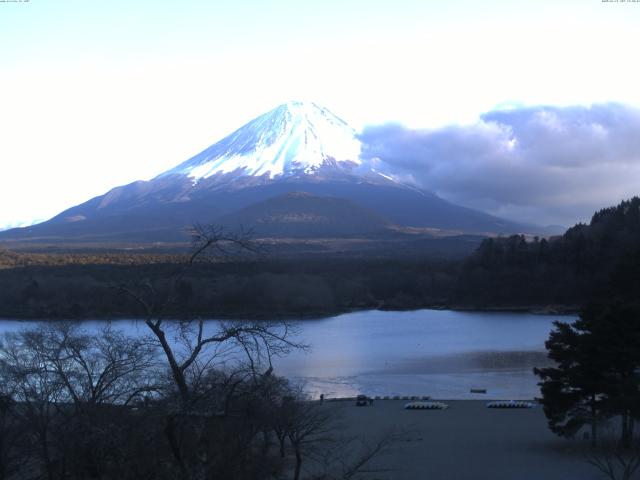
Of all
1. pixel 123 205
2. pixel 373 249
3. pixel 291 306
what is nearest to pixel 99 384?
pixel 291 306

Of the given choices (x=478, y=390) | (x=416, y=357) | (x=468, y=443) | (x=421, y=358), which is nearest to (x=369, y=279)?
(x=416, y=357)

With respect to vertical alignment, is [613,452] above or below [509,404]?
above

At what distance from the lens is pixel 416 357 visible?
A: 2067 centimetres

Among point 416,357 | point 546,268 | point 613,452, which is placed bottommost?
point 416,357

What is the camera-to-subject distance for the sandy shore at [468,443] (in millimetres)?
8688

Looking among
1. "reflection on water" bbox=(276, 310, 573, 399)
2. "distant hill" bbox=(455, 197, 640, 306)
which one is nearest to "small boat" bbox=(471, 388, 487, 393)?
"reflection on water" bbox=(276, 310, 573, 399)

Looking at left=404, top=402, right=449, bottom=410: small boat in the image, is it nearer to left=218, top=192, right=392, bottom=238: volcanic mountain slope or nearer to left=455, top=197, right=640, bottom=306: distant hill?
left=455, top=197, right=640, bottom=306: distant hill

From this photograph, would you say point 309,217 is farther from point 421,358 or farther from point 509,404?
point 509,404

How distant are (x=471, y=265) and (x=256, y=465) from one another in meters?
37.9

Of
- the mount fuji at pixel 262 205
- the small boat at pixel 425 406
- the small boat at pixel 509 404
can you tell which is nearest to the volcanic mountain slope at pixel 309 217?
the mount fuji at pixel 262 205

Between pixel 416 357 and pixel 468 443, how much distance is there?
33.4 feet

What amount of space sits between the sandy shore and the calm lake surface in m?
2.22

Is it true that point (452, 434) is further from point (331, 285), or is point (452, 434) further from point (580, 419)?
point (331, 285)

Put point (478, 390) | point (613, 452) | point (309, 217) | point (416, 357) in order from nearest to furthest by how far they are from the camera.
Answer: point (613, 452)
point (478, 390)
point (416, 357)
point (309, 217)
